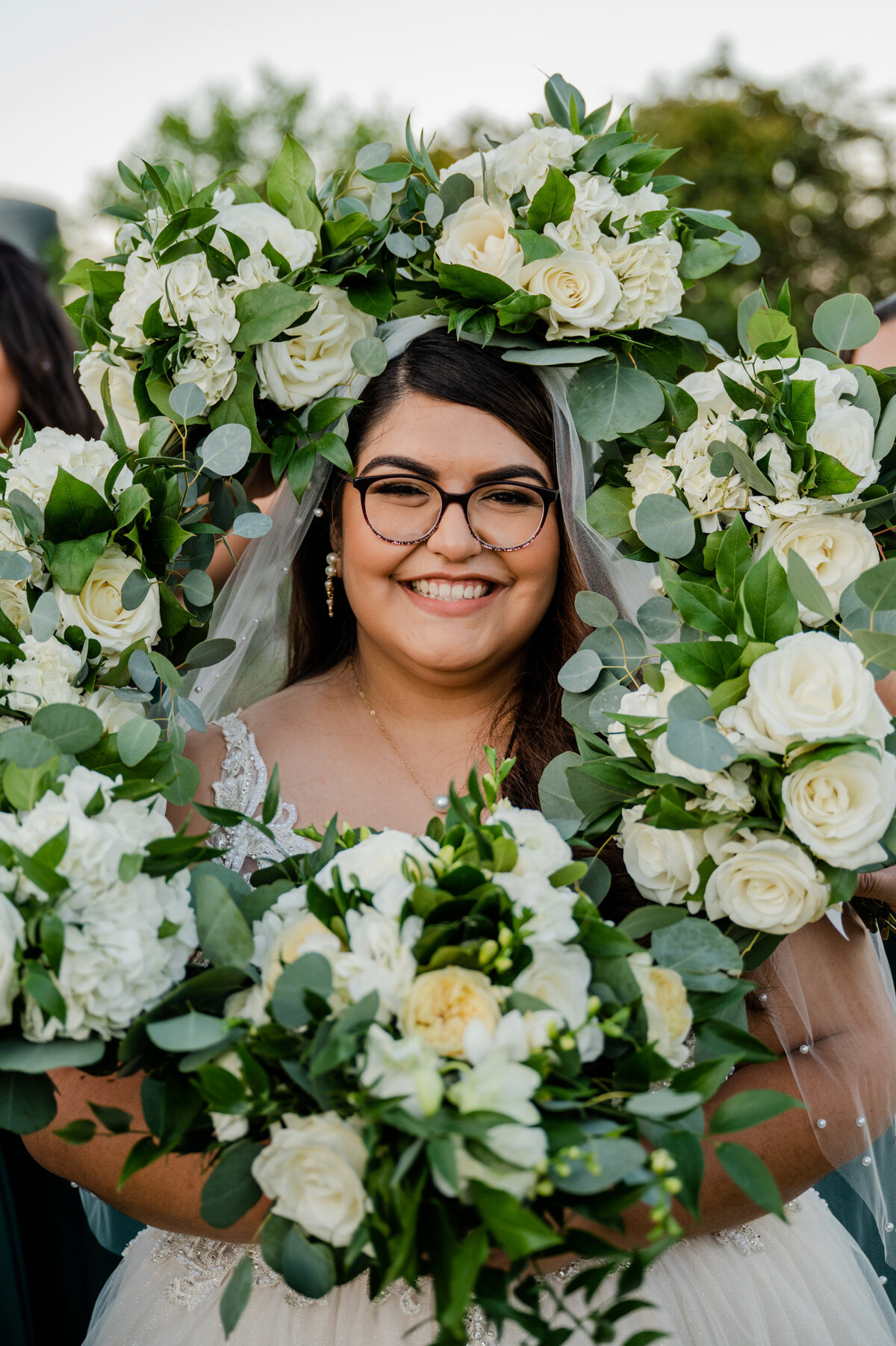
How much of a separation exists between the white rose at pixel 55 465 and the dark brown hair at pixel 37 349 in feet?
4.90

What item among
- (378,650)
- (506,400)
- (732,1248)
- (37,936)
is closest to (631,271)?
(506,400)

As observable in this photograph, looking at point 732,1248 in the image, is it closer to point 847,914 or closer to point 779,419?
point 847,914

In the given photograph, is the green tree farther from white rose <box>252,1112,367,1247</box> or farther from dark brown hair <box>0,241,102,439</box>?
white rose <box>252,1112,367,1247</box>

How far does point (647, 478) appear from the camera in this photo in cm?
202

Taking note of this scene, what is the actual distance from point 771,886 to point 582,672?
1.85 feet

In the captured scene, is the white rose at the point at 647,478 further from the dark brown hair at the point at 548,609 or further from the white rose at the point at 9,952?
the white rose at the point at 9,952

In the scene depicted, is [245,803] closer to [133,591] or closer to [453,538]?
[133,591]

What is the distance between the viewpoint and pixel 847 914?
1.98 metres

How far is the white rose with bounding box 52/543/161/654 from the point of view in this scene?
6.03 feet

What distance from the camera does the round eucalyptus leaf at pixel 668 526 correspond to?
74.7 inches

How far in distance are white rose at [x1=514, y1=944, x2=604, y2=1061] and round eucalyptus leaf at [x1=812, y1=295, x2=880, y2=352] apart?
47.2 inches

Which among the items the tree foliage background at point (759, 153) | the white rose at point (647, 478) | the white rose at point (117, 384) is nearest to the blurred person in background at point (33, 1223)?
the white rose at point (117, 384)

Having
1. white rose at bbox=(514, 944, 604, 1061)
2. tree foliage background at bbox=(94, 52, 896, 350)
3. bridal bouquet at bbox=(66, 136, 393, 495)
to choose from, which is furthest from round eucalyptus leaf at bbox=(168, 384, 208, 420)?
tree foliage background at bbox=(94, 52, 896, 350)

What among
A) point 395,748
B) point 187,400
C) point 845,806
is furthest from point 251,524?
point 845,806
